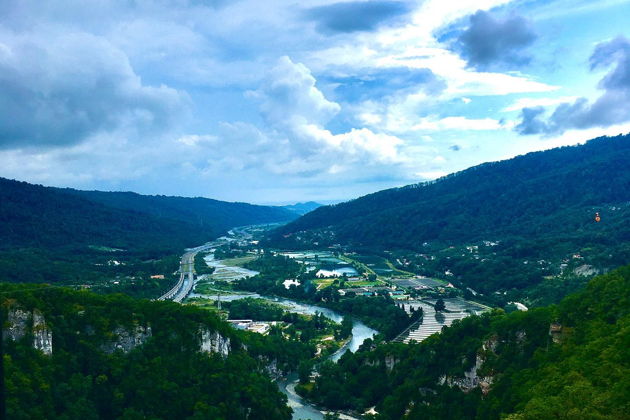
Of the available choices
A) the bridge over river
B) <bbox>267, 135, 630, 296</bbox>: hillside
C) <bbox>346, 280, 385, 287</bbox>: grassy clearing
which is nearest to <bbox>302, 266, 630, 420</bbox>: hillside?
the bridge over river

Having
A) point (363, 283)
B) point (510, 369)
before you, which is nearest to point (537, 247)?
point (363, 283)

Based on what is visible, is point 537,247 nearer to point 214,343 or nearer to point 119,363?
point 214,343

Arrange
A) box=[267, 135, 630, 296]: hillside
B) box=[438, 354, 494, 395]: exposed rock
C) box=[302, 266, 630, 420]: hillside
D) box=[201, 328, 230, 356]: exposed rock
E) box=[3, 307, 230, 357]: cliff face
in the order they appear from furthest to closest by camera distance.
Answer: box=[267, 135, 630, 296]: hillside, box=[201, 328, 230, 356]: exposed rock, box=[438, 354, 494, 395]: exposed rock, box=[3, 307, 230, 357]: cliff face, box=[302, 266, 630, 420]: hillside

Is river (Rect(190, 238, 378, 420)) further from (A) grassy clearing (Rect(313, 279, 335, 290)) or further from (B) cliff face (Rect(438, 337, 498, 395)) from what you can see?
(B) cliff face (Rect(438, 337, 498, 395))

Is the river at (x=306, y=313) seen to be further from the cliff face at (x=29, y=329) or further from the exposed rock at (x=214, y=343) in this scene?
the cliff face at (x=29, y=329)

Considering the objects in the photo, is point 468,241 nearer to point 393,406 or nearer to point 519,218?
point 519,218

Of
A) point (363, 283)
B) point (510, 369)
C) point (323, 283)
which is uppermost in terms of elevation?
point (323, 283)

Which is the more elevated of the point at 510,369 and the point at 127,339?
the point at 127,339
